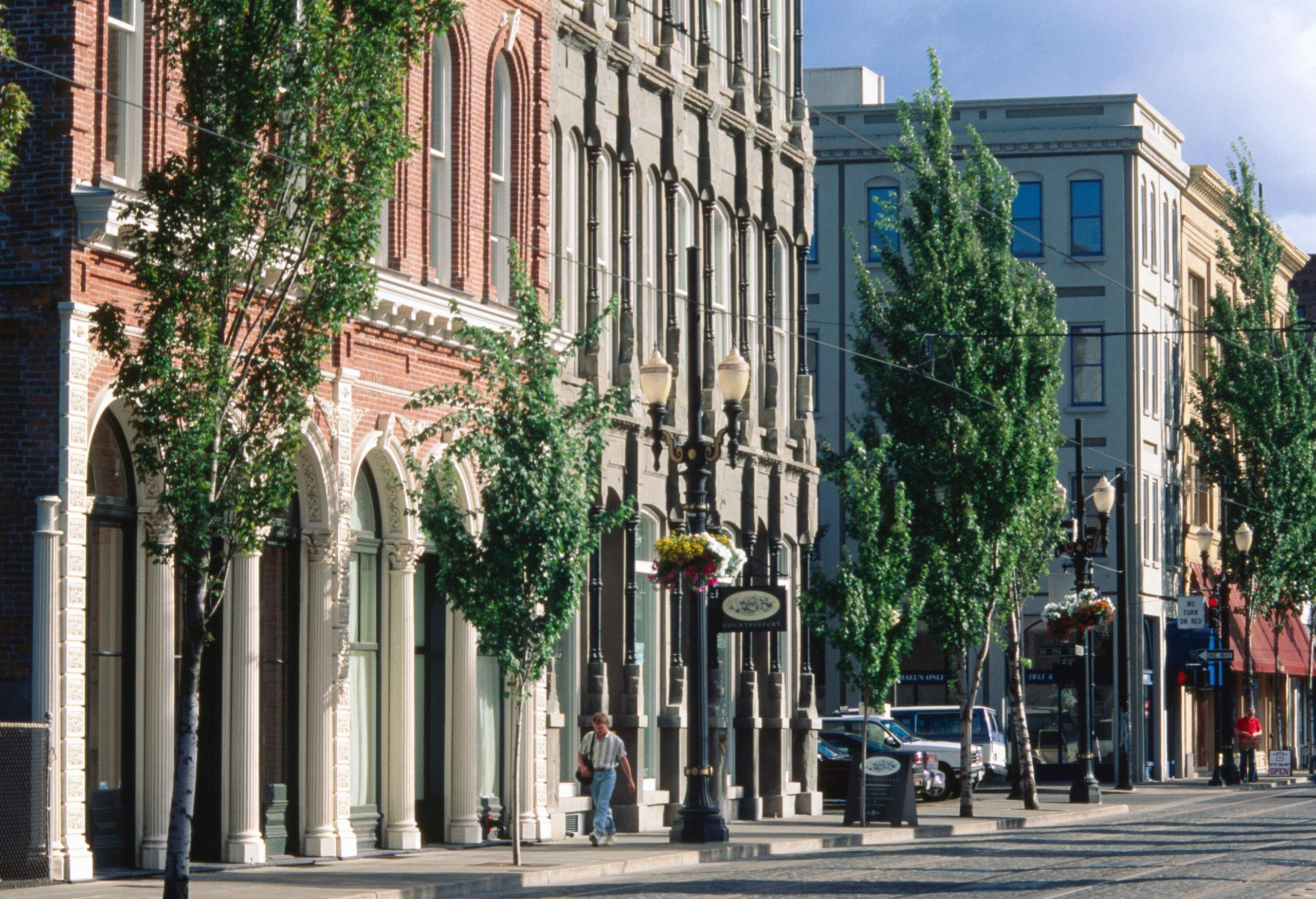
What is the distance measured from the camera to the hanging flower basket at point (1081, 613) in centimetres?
4097

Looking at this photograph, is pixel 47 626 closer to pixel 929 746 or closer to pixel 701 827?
pixel 701 827

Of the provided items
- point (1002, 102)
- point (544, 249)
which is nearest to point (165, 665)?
point (544, 249)

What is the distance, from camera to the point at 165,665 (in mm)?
23078

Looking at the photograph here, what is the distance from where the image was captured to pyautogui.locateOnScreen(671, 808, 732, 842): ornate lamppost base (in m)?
28.6

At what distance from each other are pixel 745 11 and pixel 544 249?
367 inches

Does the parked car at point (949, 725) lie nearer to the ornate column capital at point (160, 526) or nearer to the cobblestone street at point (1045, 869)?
the cobblestone street at point (1045, 869)

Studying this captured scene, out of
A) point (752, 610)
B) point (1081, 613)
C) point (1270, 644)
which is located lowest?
point (1270, 644)

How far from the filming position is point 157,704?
23.1 meters

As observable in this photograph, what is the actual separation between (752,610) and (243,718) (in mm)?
8079

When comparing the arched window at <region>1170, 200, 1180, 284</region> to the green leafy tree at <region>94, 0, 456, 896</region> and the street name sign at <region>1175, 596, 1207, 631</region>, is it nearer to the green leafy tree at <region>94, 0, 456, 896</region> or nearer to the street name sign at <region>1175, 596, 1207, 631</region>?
the street name sign at <region>1175, 596, 1207, 631</region>

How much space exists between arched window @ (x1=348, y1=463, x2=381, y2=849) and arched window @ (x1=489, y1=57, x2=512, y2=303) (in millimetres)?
4228

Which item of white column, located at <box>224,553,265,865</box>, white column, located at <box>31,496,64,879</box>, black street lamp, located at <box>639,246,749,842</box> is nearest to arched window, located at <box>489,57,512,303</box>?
black street lamp, located at <box>639,246,749,842</box>

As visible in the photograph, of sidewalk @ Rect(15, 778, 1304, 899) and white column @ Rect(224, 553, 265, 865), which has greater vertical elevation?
white column @ Rect(224, 553, 265, 865)

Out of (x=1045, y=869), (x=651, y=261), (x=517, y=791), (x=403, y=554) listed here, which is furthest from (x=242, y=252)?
(x=651, y=261)
